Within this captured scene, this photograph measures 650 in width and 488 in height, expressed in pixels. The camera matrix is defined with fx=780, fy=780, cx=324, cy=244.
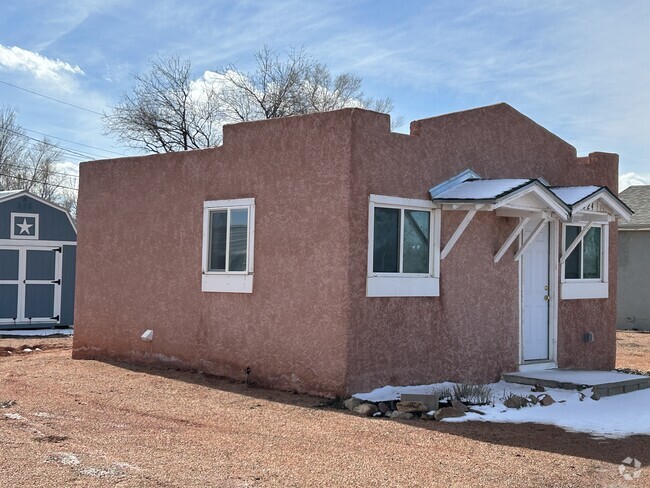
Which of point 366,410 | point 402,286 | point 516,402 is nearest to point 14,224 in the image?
point 402,286

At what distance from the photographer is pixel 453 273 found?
11.1 metres

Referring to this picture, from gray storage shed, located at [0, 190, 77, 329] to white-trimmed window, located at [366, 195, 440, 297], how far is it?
1370cm

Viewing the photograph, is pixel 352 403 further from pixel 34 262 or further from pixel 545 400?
pixel 34 262

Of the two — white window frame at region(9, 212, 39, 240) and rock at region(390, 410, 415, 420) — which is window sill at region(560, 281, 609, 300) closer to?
rock at region(390, 410, 415, 420)

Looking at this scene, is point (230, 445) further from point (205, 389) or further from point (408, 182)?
point (408, 182)

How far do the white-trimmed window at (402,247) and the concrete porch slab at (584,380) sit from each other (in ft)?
6.32

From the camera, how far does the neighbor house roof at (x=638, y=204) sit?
24141 mm

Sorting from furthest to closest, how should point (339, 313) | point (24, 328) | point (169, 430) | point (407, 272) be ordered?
point (24, 328)
point (407, 272)
point (339, 313)
point (169, 430)

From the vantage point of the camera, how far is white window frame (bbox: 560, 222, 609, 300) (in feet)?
42.2

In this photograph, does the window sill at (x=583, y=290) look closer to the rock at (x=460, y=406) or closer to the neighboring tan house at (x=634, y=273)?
the rock at (x=460, y=406)

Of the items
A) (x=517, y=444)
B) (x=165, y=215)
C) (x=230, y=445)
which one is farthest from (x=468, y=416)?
(x=165, y=215)

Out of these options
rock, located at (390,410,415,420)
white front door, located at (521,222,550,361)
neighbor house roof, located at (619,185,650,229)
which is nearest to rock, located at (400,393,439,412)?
rock, located at (390,410,415,420)

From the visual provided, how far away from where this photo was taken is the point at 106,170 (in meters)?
13.9

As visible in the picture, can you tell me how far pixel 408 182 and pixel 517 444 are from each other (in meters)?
4.04
